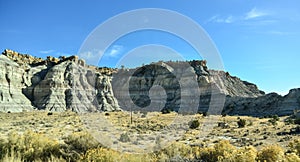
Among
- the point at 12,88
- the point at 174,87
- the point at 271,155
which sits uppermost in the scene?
the point at 174,87

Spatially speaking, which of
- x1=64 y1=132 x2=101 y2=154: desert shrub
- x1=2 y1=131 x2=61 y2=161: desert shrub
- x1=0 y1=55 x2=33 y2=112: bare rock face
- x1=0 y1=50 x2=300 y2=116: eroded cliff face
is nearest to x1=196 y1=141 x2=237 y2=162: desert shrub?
x1=64 y1=132 x2=101 y2=154: desert shrub

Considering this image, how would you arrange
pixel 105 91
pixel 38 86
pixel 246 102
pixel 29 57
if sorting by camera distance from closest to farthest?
pixel 246 102, pixel 38 86, pixel 105 91, pixel 29 57

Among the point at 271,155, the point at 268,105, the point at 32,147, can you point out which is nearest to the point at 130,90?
the point at 268,105

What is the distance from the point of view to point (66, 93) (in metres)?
80.4

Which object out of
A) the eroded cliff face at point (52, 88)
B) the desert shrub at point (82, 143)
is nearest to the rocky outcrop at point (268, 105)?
the eroded cliff face at point (52, 88)

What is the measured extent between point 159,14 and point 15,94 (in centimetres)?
5705

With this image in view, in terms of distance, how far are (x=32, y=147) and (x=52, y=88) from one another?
70357 millimetres

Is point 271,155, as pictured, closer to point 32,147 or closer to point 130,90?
point 32,147

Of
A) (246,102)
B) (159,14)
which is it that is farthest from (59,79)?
(159,14)

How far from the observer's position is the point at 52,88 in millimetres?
78812

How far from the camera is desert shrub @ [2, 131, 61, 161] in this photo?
11.5 m

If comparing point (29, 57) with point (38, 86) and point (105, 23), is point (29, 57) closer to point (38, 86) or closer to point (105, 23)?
point (38, 86)

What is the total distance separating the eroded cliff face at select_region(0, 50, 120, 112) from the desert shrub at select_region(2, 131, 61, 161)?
56.3 metres

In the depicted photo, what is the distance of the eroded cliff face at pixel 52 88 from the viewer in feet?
233
